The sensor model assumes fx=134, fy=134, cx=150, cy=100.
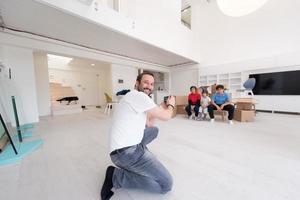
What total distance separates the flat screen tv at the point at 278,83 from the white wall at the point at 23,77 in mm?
7713

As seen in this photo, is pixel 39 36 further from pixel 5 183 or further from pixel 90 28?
pixel 5 183

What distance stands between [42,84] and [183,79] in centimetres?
674

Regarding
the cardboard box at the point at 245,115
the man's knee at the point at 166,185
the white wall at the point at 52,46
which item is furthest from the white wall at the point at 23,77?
the cardboard box at the point at 245,115

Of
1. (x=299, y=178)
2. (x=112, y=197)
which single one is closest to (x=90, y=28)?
(x=112, y=197)

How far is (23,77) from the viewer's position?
12.2 feet

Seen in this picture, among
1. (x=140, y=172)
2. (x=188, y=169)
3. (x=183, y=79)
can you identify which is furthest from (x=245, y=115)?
(x=183, y=79)

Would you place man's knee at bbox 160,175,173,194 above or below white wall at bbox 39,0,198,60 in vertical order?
below

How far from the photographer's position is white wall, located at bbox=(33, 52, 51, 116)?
15.6 ft

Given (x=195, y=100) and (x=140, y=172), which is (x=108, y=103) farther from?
(x=140, y=172)


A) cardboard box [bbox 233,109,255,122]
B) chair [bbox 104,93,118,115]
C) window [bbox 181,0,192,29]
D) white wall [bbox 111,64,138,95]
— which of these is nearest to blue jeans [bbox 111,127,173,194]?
cardboard box [bbox 233,109,255,122]

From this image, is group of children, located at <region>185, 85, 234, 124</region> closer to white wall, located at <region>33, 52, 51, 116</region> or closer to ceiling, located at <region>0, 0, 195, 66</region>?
ceiling, located at <region>0, 0, 195, 66</region>

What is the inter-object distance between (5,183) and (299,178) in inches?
106

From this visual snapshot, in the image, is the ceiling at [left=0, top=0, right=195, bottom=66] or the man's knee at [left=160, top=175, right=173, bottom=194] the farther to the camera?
the ceiling at [left=0, top=0, right=195, bottom=66]

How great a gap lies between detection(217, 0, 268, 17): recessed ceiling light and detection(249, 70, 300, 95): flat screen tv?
13.8 feet
